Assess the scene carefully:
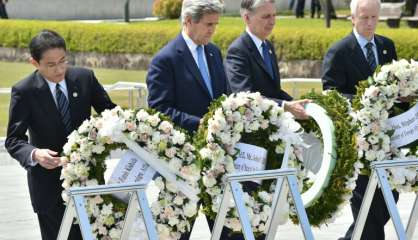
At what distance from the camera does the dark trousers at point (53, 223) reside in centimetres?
708

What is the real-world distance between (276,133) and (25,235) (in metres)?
3.32

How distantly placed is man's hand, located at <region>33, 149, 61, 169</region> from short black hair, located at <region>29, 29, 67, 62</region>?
55 cm

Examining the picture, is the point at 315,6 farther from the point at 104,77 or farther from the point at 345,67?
the point at 345,67

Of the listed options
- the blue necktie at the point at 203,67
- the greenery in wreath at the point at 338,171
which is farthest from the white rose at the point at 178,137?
the greenery in wreath at the point at 338,171

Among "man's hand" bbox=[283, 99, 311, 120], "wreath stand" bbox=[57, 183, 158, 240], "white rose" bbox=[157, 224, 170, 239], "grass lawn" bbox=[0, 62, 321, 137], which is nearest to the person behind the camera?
"wreath stand" bbox=[57, 183, 158, 240]

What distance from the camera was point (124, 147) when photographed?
6957 millimetres

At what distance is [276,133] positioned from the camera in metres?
7.54

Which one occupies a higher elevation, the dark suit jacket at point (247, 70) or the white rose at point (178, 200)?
the dark suit jacket at point (247, 70)

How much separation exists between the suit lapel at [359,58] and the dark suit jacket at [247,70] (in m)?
0.76

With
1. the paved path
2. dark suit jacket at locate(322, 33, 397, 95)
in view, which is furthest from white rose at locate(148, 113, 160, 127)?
the paved path

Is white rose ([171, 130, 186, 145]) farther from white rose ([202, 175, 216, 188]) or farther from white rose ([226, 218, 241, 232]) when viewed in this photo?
white rose ([226, 218, 241, 232])

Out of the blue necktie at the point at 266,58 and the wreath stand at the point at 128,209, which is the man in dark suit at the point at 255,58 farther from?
the wreath stand at the point at 128,209

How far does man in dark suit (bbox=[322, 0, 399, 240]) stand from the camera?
Result: 866 centimetres

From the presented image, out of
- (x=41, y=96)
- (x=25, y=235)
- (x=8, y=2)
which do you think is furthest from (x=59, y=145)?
(x=8, y=2)
